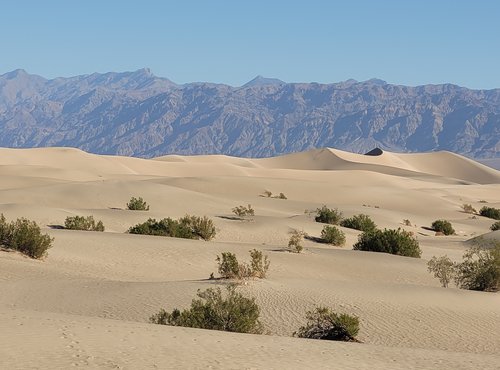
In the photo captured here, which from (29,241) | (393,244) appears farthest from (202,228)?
(29,241)

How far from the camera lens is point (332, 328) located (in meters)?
12.0

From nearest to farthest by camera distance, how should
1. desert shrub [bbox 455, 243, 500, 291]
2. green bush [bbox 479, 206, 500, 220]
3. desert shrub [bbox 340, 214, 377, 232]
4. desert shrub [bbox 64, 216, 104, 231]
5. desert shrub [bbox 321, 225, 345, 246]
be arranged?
desert shrub [bbox 455, 243, 500, 291] → desert shrub [bbox 64, 216, 104, 231] → desert shrub [bbox 321, 225, 345, 246] → desert shrub [bbox 340, 214, 377, 232] → green bush [bbox 479, 206, 500, 220]

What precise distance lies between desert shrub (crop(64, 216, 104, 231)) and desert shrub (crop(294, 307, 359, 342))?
47.6 ft

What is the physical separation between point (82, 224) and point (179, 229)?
10.9 feet

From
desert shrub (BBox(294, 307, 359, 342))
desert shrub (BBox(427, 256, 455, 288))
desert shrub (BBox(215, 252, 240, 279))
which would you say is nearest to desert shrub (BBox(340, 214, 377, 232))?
desert shrub (BBox(427, 256, 455, 288))

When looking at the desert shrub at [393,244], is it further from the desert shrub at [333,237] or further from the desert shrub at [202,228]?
the desert shrub at [202,228]

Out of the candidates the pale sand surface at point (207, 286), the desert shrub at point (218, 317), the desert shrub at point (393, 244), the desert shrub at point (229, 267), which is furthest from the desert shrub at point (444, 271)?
the desert shrub at point (218, 317)

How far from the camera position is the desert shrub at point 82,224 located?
997 inches

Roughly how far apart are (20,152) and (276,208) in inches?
2097

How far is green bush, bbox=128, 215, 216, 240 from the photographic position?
24.7 meters

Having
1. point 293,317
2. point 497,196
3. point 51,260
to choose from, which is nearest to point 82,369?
point 293,317

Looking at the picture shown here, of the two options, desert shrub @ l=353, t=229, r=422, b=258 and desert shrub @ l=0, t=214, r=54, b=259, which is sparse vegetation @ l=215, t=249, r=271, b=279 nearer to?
desert shrub @ l=0, t=214, r=54, b=259

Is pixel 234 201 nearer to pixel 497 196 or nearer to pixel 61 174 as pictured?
pixel 61 174

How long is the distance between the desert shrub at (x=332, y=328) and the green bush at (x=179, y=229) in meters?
12.8
